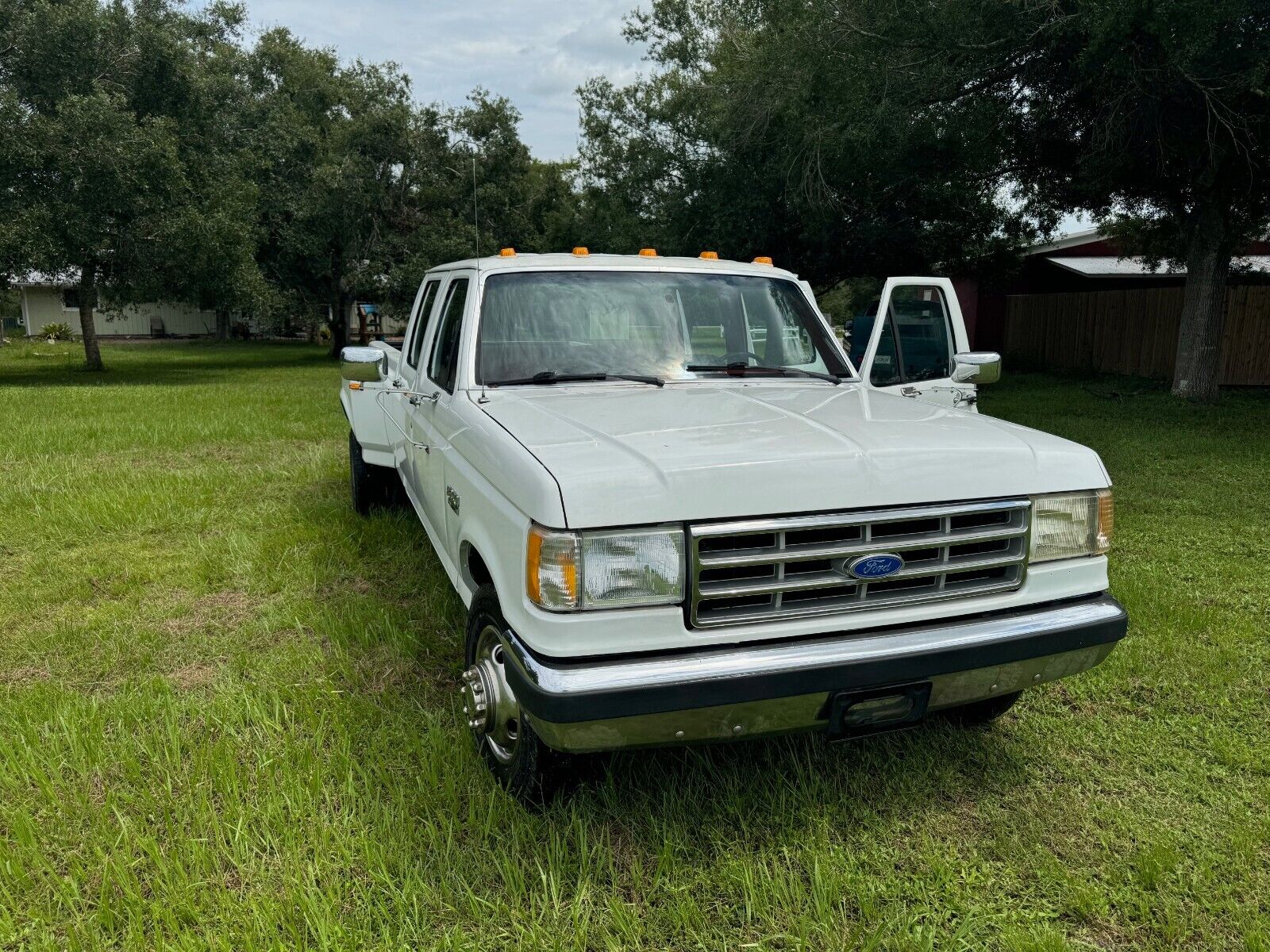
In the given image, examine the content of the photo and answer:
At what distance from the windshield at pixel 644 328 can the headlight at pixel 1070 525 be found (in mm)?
1460

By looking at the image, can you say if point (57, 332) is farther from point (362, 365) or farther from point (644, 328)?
point (644, 328)

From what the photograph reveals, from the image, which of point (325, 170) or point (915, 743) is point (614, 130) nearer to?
point (325, 170)

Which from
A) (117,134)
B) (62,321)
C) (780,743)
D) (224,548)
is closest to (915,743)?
(780,743)

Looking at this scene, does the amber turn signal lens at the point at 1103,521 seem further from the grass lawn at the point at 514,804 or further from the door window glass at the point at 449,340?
the door window glass at the point at 449,340

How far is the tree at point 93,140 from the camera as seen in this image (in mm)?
18562

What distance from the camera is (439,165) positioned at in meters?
27.6

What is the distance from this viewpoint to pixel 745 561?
7.79ft

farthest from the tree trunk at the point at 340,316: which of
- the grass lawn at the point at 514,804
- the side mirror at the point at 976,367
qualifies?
the side mirror at the point at 976,367

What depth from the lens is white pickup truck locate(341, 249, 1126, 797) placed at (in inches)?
90.8

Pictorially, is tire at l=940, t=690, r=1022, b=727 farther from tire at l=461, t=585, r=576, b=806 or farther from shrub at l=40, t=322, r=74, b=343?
shrub at l=40, t=322, r=74, b=343

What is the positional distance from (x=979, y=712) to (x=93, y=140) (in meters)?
21.5

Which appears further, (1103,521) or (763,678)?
(1103,521)

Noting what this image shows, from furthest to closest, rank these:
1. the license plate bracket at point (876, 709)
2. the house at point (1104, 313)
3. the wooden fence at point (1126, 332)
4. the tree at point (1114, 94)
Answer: the house at point (1104, 313), the wooden fence at point (1126, 332), the tree at point (1114, 94), the license plate bracket at point (876, 709)

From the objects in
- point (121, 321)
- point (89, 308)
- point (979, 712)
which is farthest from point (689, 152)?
point (121, 321)
